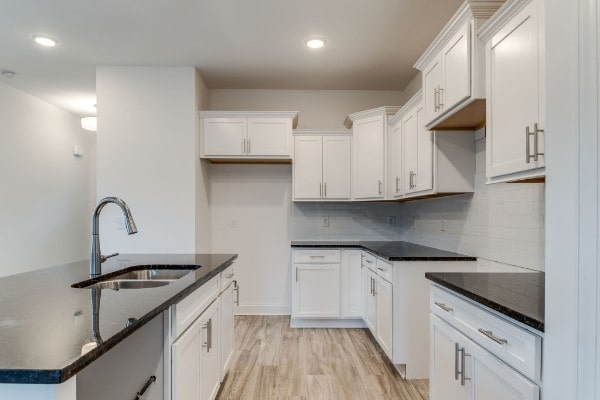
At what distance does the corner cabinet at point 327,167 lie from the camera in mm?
3957

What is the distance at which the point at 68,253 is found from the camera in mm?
5051

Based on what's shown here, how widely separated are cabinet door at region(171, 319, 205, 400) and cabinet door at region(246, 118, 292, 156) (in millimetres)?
2306

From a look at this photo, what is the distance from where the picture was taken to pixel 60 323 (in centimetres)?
101

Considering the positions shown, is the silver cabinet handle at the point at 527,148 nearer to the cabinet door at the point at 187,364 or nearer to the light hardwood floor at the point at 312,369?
the cabinet door at the point at 187,364

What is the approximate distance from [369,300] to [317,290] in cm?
56

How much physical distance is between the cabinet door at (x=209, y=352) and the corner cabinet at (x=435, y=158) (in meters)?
1.75

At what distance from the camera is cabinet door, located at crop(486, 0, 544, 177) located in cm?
145

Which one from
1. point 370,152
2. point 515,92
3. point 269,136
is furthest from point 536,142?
point 269,136

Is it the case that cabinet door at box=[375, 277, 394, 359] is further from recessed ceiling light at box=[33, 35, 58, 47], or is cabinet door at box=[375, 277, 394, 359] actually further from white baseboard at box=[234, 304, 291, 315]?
recessed ceiling light at box=[33, 35, 58, 47]

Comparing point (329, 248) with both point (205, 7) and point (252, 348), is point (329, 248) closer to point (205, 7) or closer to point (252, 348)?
point (252, 348)

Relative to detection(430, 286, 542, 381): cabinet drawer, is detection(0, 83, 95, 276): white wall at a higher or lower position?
higher

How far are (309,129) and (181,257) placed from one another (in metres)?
2.26

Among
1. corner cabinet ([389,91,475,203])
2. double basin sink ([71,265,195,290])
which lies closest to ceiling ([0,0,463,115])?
corner cabinet ([389,91,475,203])

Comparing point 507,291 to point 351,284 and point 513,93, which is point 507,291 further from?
point 351,284
